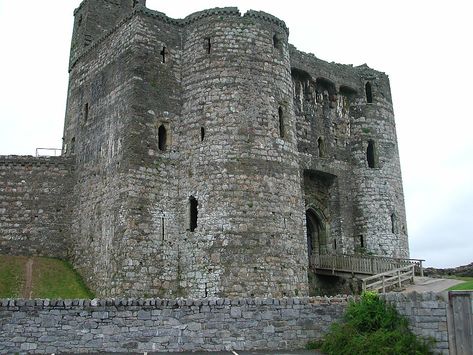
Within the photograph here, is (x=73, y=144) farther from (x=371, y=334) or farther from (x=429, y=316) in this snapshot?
(x=429, y=316)

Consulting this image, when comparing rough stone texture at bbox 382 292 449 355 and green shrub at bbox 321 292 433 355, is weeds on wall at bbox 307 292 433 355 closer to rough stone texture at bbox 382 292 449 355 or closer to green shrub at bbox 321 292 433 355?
green shrub at bbox 321 292 433 355

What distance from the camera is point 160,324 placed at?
1449 centimetres

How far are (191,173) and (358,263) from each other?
885 centimetres

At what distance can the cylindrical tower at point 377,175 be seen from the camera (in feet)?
95.9

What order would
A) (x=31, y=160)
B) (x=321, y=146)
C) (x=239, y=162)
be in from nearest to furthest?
1. (x=239, y=162)
2. (x=31, y=160)
3. (x=321, y=146)

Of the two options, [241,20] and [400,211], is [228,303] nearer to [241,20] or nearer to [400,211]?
[241,20]

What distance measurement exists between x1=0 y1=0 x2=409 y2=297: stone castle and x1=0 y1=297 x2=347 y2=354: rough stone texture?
5.53 m

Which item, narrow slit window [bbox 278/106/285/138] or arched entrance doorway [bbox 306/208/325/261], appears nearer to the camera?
narrow slit window [bbox 278/106/285/138]

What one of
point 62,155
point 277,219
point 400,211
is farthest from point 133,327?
point 400,211

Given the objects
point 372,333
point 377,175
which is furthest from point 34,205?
point 372,333

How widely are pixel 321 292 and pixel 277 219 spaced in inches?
254

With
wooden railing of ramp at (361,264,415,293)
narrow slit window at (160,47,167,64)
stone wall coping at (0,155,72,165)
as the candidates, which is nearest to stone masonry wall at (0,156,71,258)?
stone wall coping at (0,155,72,165)

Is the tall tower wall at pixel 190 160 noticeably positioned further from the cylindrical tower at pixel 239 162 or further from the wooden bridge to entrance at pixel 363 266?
the wooden bridge to entrance at pixel 363 266

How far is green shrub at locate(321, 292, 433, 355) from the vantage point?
40.4 ft
